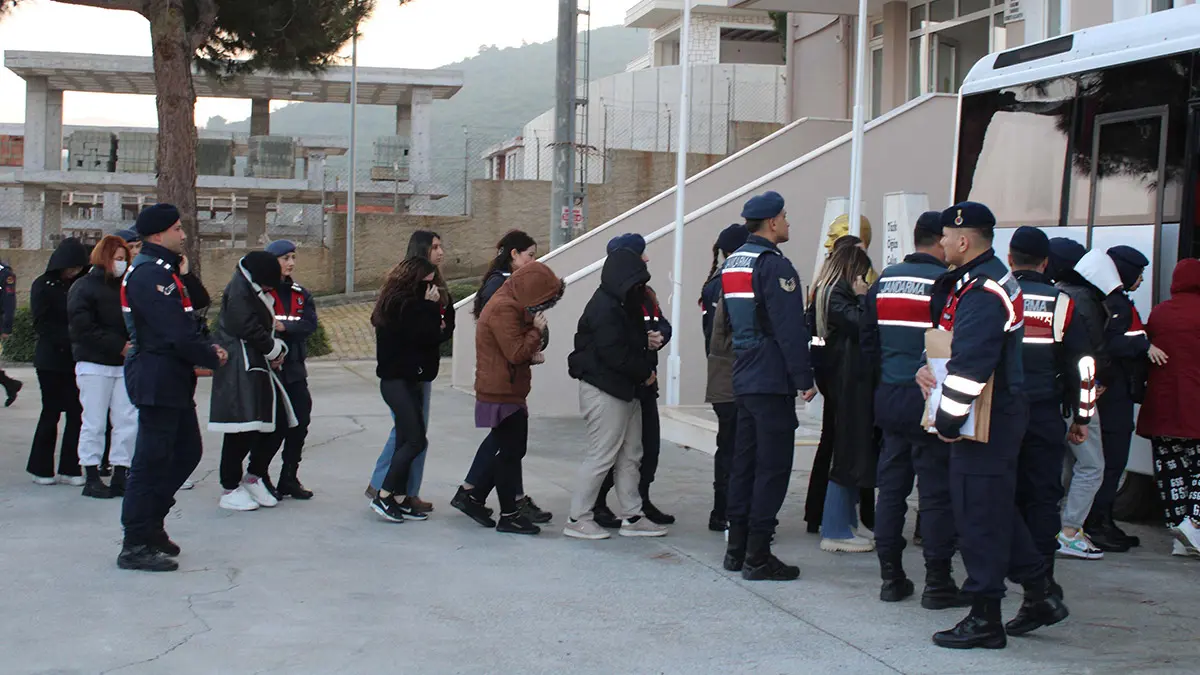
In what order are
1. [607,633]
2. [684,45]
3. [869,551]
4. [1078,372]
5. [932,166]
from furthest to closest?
[932,166] → [684,45] → [869,551] → [1078,372] → [607,633]

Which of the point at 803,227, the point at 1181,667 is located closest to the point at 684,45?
the point at 803,227

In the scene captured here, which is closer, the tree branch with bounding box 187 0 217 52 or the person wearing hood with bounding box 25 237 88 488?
the person wearing hood with bounding box 25 237 88 488

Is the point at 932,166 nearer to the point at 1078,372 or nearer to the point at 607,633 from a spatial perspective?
the point at 1078,372

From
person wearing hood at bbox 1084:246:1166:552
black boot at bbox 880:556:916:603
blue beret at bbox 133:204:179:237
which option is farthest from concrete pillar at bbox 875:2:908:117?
blue beret at bbox 133:204:179:237

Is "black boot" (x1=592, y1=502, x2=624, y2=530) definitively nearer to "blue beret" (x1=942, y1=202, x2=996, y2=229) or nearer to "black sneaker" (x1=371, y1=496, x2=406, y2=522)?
"black sneaker" (x1=371, y1=496, x2=406, y2=522)

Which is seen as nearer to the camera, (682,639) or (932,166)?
(682,639)

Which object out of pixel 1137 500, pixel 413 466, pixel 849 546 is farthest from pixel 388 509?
pixel 1137 500

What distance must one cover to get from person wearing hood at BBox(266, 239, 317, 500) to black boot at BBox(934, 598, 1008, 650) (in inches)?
195

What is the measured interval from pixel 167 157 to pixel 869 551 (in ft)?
41.5

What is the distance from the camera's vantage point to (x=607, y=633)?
5.88 metres

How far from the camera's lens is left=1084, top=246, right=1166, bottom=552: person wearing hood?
24.7 ft

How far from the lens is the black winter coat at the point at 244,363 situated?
8.35m

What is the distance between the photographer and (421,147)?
37.3 metres

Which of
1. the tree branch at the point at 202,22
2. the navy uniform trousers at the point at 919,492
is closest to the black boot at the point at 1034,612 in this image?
the navy uniform trousers at the point at 919,492
